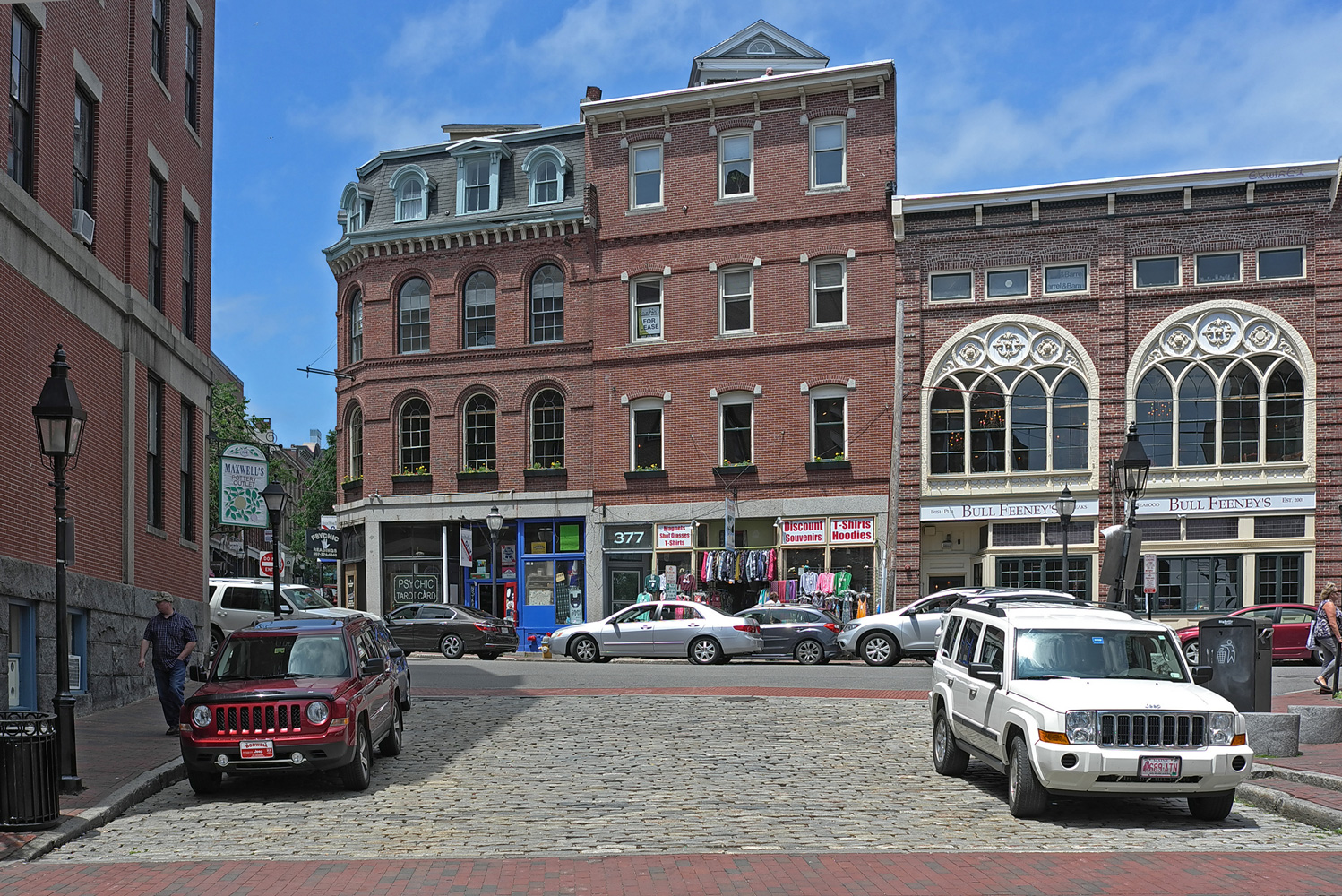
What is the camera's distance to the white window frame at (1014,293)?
34281 millimetres

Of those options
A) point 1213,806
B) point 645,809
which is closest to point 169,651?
point 645,809

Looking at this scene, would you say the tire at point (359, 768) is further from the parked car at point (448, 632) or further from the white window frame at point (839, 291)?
the white window frame at point (839, 291)

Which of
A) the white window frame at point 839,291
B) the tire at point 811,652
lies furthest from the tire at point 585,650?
the white window frame at point 839,291

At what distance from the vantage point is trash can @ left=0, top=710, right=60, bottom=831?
10.1m

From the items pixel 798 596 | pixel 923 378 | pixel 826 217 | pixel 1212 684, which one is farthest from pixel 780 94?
pixel 1212 684

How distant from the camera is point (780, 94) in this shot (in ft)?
120

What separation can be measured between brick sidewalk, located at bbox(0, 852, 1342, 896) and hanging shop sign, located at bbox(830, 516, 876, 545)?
83.7 ft

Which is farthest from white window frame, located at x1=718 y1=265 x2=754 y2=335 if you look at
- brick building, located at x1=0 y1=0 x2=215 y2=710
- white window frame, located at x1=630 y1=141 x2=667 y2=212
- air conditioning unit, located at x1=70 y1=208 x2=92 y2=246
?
air conditioning unit, located at x1=70 y1=208 x2=92 y2=246

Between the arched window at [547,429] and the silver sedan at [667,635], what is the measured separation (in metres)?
10.8

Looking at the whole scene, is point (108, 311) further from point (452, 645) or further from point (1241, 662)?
point (1241, 662)

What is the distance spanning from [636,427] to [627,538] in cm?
315

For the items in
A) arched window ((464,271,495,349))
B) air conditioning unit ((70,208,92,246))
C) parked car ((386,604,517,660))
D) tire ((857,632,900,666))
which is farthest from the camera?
arched window ((464,271,495,349))

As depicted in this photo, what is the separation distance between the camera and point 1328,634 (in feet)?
64.7

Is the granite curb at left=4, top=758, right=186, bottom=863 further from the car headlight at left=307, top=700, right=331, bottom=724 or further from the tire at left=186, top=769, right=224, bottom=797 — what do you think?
the car headlight at left=307, top=700, right=331, bottom=724
